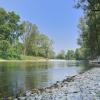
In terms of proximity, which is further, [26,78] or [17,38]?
[17,38]

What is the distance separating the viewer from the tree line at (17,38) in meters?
114

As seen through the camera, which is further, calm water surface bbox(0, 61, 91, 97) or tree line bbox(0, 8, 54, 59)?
tree line bbox(0, 8, 54, 59)

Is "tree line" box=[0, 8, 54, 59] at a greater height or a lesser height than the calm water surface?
greater

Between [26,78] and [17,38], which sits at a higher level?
[17,38]

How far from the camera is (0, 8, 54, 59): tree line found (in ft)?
373

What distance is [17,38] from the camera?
12431cm

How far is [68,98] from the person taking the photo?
1320cm

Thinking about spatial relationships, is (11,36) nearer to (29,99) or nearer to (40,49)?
(40,49)

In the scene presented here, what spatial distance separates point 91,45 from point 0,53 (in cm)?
4166

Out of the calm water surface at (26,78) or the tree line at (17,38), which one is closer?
the calm water surface at (26,78)

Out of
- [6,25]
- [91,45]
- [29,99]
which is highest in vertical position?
[6,25]

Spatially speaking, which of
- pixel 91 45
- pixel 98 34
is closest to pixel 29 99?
pixel 98 34

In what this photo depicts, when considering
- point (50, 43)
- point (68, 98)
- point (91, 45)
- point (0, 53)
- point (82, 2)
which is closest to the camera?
point (68, 98)

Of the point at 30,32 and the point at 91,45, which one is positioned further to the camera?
the point at 30,32
